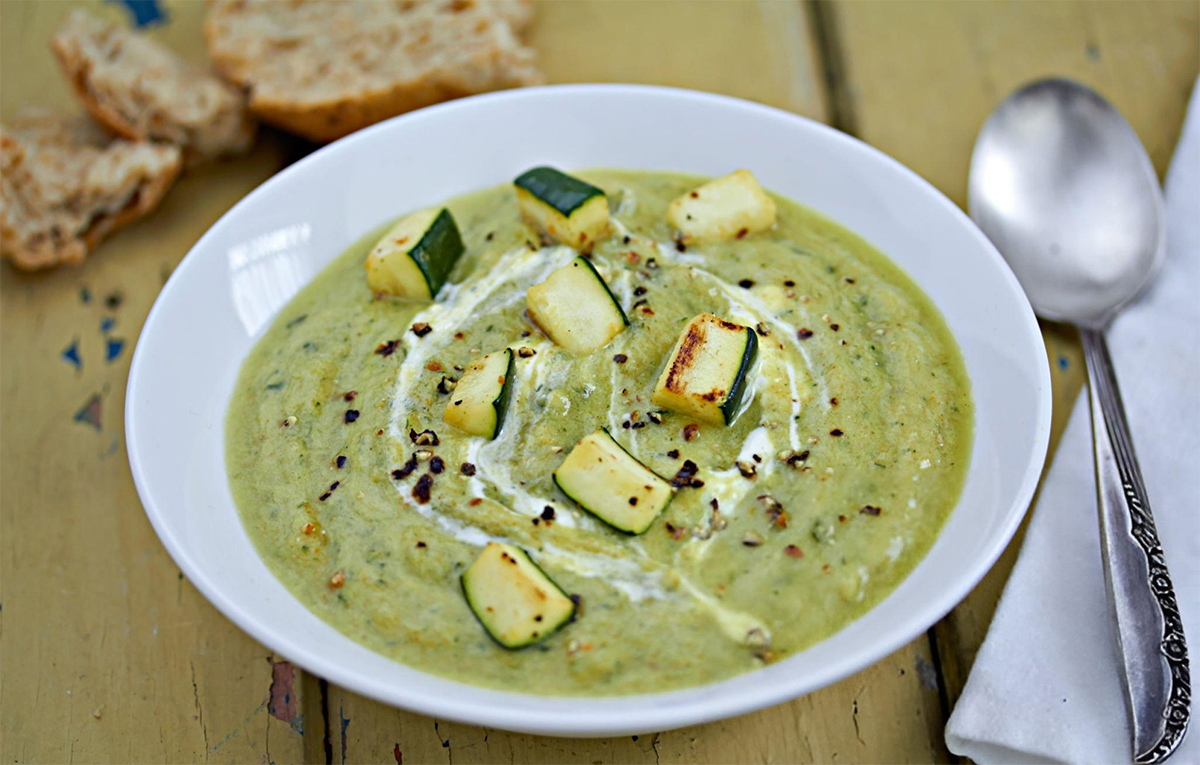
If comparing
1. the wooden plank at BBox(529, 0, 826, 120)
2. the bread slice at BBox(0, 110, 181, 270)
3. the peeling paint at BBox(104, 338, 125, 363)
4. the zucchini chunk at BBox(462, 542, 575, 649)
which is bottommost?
the peeling paint at BBox(104, 338, 125, 363)

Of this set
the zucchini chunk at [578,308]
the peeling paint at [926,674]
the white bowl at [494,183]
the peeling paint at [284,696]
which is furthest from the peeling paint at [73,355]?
the peeling paint at [926,674]

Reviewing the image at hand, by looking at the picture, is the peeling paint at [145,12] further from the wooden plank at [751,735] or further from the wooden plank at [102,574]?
the wooden plank at [751,735]

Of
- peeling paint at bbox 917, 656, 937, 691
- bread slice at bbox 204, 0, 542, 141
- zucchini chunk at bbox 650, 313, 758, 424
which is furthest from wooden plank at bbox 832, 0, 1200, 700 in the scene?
peeling paint at bbox 917, 656, 937, 691

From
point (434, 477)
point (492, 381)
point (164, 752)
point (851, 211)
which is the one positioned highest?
point (851, 211)

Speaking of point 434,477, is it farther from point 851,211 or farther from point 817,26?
point 817,26

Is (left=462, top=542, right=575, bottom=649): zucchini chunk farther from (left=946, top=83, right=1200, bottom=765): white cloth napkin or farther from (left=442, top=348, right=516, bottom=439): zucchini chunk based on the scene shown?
(left=946, top=83, right=1200, bottom=765): white cloth napkin

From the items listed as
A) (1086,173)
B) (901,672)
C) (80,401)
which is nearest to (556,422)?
(901,672)
